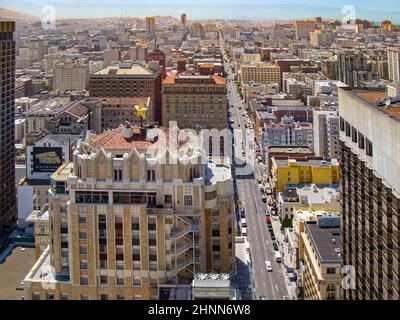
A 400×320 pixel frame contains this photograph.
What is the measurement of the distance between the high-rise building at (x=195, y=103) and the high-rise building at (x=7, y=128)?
3.70 meters

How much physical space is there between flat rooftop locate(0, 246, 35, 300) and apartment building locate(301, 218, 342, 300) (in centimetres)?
290

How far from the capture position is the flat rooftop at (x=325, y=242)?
5062 millimetres

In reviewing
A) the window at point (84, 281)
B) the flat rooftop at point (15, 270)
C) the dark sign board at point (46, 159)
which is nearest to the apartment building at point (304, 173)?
the dark sign board at point (46, 159)

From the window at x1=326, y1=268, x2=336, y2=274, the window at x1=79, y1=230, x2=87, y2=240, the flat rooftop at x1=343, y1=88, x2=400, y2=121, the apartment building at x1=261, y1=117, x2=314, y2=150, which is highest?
the flat rooftop at x1=343, y1=88, x2=400, y2=121

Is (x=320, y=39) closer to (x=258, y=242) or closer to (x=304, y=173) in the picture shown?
(x=304, y=173)

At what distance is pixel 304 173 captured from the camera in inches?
356

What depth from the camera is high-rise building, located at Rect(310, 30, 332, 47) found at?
2472 centimetres

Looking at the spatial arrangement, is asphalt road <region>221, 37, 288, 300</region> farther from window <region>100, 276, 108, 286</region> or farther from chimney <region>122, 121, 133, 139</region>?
chimney <region>122, 121, 133, 139</region>

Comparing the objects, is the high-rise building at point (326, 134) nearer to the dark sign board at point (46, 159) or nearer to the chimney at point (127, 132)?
the dark sign board at point (46, 159)

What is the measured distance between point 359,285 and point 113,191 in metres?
1.65

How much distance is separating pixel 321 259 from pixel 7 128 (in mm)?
5472

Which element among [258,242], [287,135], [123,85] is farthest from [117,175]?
[123,85]

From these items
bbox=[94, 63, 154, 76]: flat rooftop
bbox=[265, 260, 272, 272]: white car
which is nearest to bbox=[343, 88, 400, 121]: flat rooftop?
bbox=[265, 260, 272, 272]: white car
